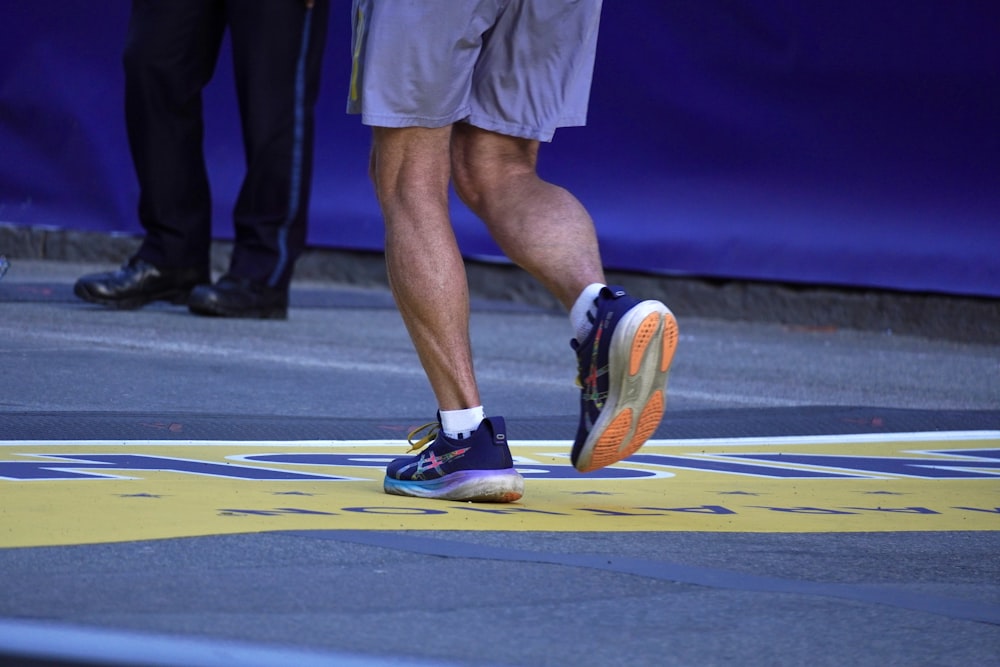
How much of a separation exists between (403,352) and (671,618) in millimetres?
3030

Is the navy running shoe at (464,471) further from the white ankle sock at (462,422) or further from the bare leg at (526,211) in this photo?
the bare leg at (526,211)

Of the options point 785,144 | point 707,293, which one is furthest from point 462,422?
point 707,293

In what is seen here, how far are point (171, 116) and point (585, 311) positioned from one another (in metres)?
2.92

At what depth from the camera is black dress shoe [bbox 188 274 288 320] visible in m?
5.04

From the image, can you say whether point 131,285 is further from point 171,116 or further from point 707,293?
point 707,293

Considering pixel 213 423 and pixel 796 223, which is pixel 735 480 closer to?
pixel 213 423

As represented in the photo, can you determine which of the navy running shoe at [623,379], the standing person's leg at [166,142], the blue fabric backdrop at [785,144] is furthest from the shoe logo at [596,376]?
the blue fabric backdrop at [785,144]

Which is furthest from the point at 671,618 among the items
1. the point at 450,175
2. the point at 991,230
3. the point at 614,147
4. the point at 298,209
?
the point at 614,147

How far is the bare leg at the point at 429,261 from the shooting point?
96.9 inches

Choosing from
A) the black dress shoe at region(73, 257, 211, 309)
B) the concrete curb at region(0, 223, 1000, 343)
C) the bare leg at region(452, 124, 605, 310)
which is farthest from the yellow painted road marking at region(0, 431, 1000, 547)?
the concrete curb at region(0, 223, 1000, 343)

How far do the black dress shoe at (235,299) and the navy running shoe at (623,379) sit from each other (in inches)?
111

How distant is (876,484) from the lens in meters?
2.75

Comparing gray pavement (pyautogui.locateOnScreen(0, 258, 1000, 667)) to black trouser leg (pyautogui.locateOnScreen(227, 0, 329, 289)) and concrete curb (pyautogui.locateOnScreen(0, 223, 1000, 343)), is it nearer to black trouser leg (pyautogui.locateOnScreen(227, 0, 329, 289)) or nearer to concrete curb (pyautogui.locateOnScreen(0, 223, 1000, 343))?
black trouser leg (pyautogui.locateOnScreen(227, 0, 329, 289))

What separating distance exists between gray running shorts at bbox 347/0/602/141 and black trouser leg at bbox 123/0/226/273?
101 inches
